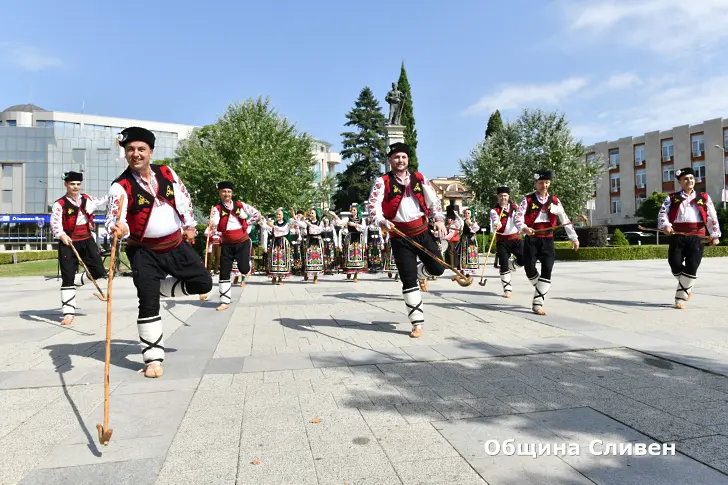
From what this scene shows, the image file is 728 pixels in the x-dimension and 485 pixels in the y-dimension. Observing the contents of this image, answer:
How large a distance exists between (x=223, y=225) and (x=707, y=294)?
9.19 m

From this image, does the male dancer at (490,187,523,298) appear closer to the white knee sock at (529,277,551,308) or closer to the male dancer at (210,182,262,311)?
the white knee sock at (529,277,551,308)

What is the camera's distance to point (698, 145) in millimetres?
56562

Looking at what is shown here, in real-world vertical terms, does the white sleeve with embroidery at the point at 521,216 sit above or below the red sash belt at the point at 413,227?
above

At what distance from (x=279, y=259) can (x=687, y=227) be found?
9.51 metres

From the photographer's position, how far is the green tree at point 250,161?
3200 cm

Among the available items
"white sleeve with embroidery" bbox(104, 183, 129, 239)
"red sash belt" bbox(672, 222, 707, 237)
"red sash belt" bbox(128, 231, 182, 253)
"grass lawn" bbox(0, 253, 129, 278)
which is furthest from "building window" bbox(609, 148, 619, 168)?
"white sleeve with embroidery" bbox(104, 183, 129, 239)

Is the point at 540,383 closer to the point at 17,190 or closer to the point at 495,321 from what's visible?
the point at 495,321

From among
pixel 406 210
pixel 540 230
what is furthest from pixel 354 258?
pixel 406 210

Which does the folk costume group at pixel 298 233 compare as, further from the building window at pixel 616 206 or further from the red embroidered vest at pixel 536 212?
the building window at pixel 616 206

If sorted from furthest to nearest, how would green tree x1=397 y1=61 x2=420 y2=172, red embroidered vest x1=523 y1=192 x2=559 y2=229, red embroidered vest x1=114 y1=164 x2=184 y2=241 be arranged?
green tree x1=397 y1=61 x2=420 y2=172 < red embroidered vest x1=523 y1=192 x2=559 y2=229 < red embroidered vest x1=114 y1=164 x2=184 y2=241

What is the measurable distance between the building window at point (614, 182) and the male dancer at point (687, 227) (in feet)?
209

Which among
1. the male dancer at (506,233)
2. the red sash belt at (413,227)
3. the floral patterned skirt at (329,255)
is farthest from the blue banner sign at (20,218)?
the red sash belt at (413,227)

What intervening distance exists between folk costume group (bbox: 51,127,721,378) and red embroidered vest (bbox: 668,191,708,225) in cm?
2

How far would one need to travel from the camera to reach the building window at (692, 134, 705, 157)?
56062 mm
